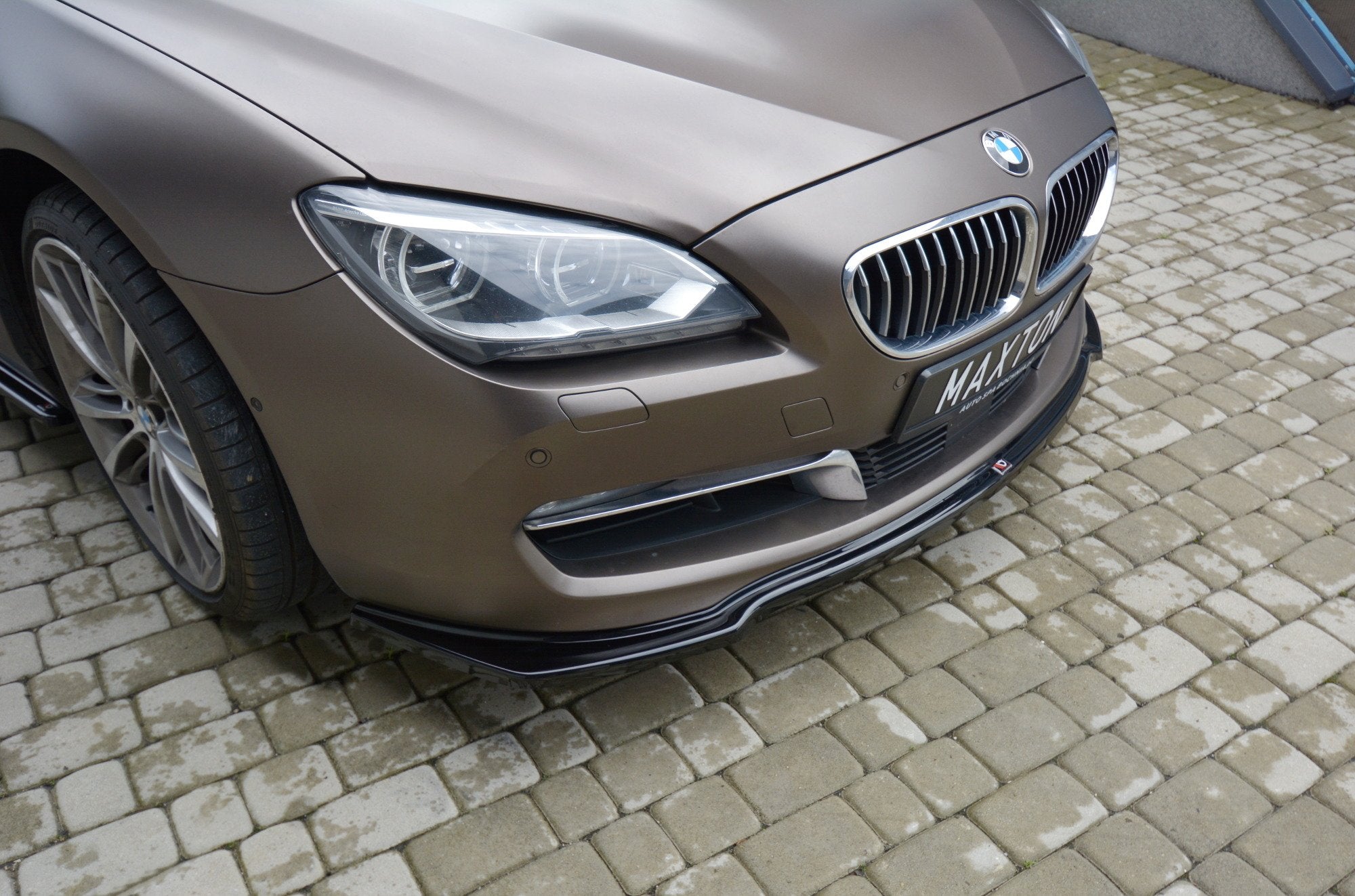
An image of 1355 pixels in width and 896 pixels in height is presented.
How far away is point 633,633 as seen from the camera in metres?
2.14

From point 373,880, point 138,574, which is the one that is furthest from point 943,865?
point 138,574

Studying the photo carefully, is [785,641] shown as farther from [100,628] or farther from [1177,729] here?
[100,628]

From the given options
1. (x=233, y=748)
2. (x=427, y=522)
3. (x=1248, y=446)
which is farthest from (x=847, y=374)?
(x=1248, y=446)

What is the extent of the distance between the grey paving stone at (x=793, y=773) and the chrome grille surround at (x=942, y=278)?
0.83 m

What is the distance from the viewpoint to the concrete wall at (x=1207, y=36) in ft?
20.3

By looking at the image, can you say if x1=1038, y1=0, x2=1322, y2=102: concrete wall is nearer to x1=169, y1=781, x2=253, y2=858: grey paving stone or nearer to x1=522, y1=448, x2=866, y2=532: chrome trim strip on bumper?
x1=522, y1=448, x2=866, y2=532: chrome trim strip on bumper

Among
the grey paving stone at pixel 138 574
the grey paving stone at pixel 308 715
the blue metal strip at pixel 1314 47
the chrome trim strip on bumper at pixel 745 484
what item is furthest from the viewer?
the blue metal strip at pixel 1314 47

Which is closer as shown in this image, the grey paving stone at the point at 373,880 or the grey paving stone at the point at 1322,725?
the grey paving stone at the point at 373,880

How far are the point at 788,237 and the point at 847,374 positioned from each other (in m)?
0.27

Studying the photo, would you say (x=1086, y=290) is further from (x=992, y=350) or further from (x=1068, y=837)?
(x=1068, y=837)

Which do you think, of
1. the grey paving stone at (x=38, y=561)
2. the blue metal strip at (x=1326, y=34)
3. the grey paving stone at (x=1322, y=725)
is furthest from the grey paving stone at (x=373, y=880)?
the blue metal strip at (x=1326, y=34)

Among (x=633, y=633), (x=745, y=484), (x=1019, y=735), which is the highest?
(x=745, y=484)

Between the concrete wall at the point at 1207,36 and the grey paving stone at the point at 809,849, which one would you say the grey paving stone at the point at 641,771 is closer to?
the grey paving stone at the point at 809,849

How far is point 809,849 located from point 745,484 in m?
0.69
